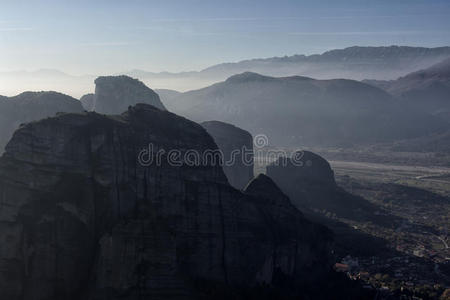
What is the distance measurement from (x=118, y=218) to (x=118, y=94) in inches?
3803

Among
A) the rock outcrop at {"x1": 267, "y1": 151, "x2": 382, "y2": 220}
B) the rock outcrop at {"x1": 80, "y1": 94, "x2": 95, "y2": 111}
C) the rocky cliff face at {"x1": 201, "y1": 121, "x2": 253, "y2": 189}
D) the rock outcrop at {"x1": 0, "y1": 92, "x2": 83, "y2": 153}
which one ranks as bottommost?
the rock outcrop at {"x1": 267, "y1": 151, "x2": 382, "y2": 220}

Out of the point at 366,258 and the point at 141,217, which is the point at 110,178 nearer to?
the point at 141,217

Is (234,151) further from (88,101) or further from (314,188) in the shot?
(88,101)

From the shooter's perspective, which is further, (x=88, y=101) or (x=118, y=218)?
(x=88, y=101)

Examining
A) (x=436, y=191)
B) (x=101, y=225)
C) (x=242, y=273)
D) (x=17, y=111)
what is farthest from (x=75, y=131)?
(x=436, y=191)

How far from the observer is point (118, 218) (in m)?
48.6

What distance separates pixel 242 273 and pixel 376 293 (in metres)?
19.9

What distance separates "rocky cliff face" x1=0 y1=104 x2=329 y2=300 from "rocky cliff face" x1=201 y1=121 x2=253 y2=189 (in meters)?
58.5

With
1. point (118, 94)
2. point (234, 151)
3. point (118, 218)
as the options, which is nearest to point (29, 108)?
point (118, 94)

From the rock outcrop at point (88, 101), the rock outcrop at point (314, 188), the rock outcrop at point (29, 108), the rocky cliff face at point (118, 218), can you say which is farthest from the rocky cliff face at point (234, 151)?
the rocky cliff face at point (118, 218)

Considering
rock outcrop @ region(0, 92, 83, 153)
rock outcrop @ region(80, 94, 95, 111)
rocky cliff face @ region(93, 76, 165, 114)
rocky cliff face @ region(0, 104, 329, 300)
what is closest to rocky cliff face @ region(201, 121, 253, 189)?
rocky cliff face @ region(93, 76, 165, 114)

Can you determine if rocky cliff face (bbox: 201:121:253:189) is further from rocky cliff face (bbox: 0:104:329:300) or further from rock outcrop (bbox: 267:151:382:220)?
rocky cliff face (bbox: 0:104:329:300)

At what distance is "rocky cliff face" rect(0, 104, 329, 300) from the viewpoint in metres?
44.8

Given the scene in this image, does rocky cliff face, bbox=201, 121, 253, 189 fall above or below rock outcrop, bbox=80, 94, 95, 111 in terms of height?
below
